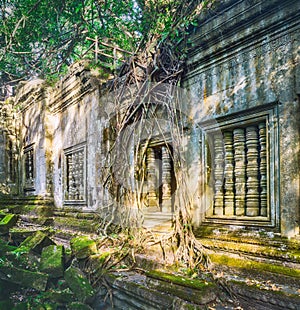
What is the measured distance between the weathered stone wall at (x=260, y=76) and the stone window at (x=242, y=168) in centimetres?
3

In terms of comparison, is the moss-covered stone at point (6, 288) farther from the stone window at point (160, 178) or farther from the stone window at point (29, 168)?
the stone window at point (29, 168)

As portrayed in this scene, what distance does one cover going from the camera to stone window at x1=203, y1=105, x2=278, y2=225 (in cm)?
297

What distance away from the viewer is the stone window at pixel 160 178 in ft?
14.1

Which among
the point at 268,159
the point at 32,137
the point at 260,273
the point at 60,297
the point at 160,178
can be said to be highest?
the point at 32,137

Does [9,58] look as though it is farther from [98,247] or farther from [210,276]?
[210,276]

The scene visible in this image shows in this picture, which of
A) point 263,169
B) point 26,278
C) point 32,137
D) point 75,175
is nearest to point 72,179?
point 75,175

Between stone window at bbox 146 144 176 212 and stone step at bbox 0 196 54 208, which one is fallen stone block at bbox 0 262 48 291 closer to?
stone window at bbox 146 144 176 212

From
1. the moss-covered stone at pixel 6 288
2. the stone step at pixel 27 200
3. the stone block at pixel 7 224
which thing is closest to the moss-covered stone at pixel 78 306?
the moss-covered stone at pixel 6 288

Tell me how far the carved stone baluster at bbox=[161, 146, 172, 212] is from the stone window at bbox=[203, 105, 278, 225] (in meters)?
0.77

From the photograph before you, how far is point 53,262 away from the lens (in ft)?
13.2

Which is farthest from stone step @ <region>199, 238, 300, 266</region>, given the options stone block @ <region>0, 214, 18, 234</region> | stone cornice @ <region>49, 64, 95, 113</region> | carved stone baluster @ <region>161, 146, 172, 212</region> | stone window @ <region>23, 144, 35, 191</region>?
stone window @ <region>23, 144, 35, 191</region>

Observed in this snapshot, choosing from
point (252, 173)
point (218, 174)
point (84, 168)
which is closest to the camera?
point (252, 173)

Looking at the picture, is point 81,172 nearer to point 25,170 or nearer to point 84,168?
point 84,168

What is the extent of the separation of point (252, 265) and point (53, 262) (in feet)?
8.49
